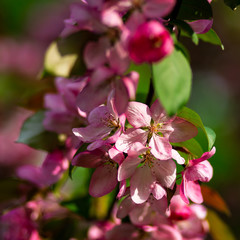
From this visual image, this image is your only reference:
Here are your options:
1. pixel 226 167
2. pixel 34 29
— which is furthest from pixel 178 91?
pixel 34 29

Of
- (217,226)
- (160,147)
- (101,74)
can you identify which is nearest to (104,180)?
(160,147)

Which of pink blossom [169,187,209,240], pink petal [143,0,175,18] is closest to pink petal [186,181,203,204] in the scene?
pink blossom [169,187,209,240]

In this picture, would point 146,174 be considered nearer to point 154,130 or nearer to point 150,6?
point 154,130

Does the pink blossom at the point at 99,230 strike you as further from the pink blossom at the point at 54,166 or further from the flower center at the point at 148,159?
the flower center at the point at 148,159

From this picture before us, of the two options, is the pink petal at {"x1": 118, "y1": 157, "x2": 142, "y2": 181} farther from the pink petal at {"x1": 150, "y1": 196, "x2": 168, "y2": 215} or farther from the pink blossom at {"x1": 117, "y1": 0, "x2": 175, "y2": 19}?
the pink blossom at {"x1": 117, "y1": 0, "x2": 175, "y2": 19}

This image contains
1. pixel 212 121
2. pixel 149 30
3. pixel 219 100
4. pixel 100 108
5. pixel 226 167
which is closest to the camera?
pixel 149 30

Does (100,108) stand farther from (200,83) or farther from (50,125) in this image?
(200,83)

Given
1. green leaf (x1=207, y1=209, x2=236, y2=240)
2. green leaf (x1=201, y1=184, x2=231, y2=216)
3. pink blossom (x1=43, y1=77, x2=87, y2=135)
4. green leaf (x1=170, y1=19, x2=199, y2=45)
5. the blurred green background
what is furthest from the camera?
the blurred green background
